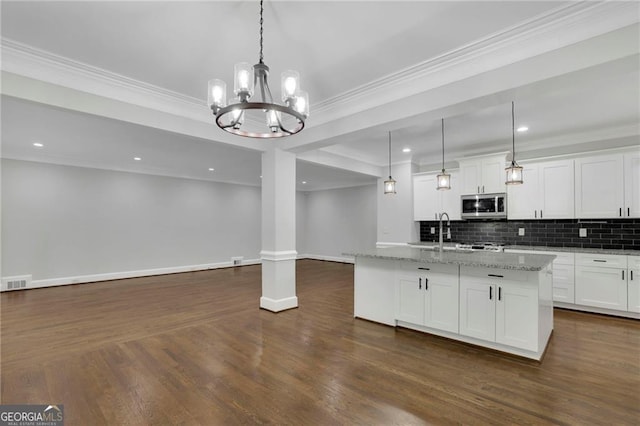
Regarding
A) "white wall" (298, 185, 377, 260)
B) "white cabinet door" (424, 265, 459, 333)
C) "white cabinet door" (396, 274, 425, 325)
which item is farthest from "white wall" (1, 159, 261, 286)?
"white cabinet door" (424, 265, 459, 333)

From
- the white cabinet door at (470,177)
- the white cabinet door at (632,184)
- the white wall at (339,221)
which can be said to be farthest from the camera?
the white wall at (339,221)

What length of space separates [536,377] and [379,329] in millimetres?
1662

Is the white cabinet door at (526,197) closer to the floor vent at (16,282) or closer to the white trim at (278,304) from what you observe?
the white trim at (278,304)

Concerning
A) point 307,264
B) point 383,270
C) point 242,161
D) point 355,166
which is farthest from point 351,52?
point 307,264

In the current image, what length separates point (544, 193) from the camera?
525 cm

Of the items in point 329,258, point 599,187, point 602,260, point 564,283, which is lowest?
point 329,258

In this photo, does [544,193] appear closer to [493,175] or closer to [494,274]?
[493,175]

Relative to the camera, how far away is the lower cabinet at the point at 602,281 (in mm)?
4355

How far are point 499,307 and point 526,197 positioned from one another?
3.09 meters

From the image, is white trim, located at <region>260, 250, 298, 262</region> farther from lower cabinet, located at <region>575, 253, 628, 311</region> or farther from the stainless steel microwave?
lower cabinet, located at <region>575, 253, 628, 311</region>

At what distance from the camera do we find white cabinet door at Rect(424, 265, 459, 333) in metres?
3.49

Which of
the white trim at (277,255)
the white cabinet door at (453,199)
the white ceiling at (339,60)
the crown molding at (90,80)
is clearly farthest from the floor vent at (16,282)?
the white cabinet door at (453,199)

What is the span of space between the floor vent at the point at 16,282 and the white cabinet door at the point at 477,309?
8156 mm

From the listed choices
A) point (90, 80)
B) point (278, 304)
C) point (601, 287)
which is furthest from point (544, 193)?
point (90, 80)
